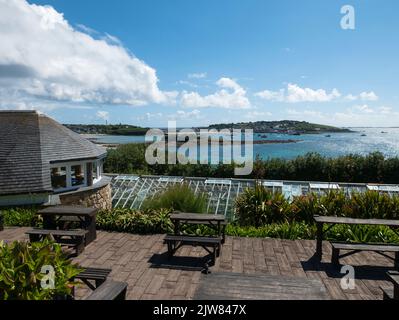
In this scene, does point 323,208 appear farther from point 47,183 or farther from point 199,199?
point 47,183

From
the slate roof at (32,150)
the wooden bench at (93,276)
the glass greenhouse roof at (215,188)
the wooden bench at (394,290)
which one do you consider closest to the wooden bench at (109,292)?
the wooden bench at (93,276)

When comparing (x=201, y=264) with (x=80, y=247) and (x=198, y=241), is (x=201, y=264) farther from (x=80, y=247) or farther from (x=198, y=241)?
(x=80, y=247)

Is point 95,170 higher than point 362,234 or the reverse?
higher

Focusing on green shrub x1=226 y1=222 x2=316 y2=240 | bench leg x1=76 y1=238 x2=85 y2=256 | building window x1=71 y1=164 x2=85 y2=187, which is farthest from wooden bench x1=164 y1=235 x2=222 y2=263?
building window x1=71 y1=164 x2=85 y2=187

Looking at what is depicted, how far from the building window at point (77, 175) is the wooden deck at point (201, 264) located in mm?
5667

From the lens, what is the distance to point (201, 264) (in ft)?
20.5

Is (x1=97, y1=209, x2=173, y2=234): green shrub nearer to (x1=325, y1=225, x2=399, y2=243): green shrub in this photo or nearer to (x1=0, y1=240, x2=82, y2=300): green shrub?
(x1=325, y1=225, x2=399, y2=243): green shrub

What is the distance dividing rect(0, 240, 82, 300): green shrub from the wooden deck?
Answer: 6.17 feet

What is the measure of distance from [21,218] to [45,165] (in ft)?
11.7

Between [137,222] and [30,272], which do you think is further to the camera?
[137,222]

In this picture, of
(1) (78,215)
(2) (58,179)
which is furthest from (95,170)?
(1) (78,215)

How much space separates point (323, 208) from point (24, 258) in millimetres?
7885
